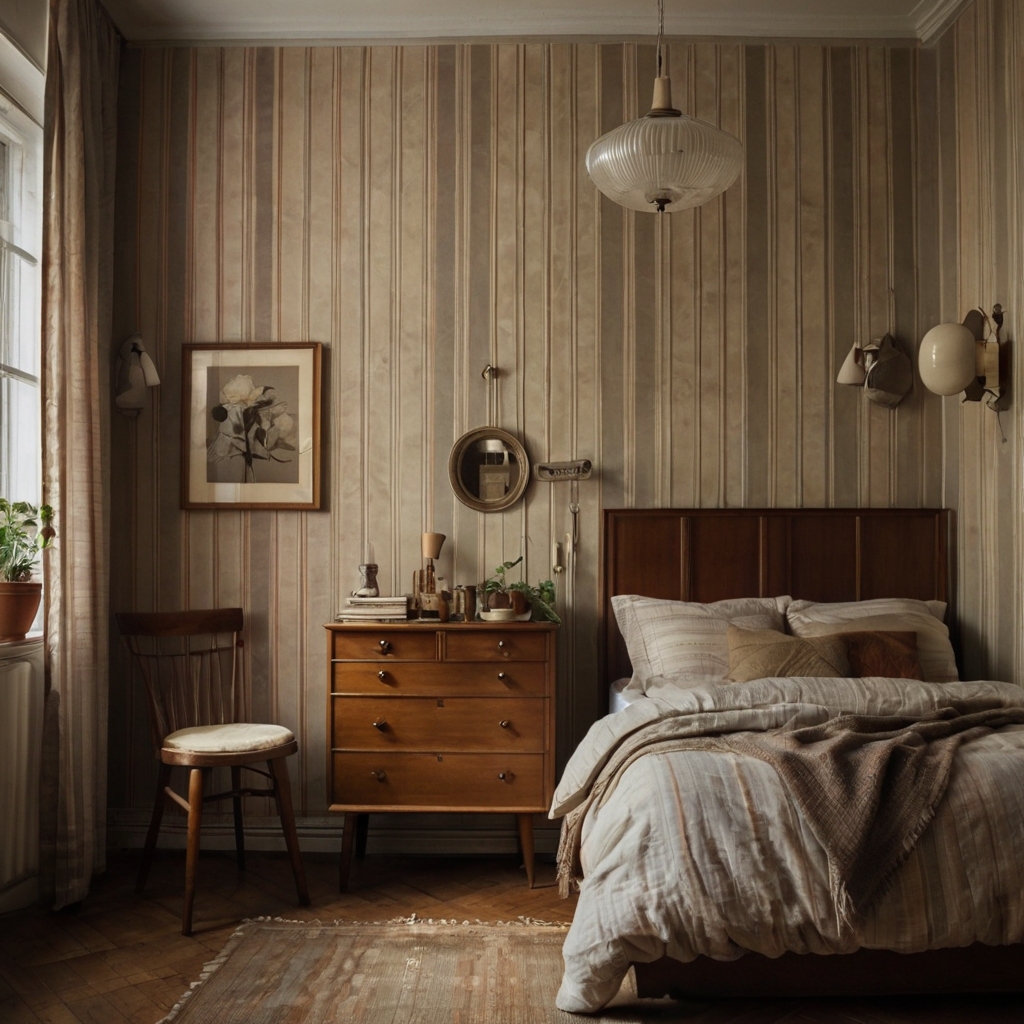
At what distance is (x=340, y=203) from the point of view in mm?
3902

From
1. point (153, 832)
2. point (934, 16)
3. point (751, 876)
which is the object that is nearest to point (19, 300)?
point (153, 832)

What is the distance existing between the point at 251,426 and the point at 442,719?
1.45 metres

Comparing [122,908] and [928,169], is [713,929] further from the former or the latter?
[928,169]

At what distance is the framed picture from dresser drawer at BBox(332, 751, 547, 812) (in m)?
1.11

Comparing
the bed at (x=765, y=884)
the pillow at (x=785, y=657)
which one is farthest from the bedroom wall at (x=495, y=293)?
the bed at (x=765, y=884)

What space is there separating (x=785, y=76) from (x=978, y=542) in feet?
6.68

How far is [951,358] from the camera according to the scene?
3398mm

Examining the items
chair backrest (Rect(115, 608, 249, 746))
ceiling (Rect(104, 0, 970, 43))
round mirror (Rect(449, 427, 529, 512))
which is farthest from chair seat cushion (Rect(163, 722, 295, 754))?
ceiling (Rect(104, 0, 970, 43))

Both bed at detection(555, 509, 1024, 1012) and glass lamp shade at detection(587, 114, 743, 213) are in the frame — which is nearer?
bed at detection(555, 509, 1024, 1012)

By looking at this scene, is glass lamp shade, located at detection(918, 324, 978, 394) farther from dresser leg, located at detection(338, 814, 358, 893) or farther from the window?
the window

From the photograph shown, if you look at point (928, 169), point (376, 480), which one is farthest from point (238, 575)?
point (928, 169)

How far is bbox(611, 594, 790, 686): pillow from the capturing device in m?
3.42

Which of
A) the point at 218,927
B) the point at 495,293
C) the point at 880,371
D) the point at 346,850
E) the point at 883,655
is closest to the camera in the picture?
the point at 218,927

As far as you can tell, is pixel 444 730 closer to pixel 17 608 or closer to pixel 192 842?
pixel 192 842
